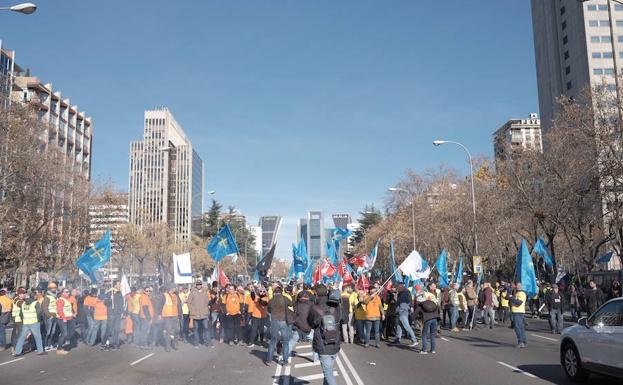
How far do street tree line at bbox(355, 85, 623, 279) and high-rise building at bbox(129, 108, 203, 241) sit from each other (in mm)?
109185

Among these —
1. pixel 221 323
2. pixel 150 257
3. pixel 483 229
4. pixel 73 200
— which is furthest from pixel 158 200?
pixel 221 323

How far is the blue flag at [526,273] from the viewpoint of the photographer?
18.5 m

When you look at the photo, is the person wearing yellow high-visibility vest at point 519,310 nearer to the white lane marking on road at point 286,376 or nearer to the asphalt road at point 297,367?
the asphalt road at point 297,367

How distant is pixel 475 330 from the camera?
20.5 m

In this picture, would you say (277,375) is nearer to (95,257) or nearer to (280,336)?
(280,336)

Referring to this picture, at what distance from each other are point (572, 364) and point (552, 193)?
66.9 ft

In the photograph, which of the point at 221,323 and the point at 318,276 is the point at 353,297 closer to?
the point at 221,323

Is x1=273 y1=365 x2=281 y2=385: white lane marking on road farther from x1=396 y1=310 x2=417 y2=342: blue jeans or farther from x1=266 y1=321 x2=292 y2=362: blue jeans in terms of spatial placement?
x1=396 y1=310 x2=417 y2=342: blue jeans

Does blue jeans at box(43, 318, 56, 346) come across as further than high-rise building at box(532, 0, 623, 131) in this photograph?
No

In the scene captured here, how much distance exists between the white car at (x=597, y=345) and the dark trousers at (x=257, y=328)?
343 inches

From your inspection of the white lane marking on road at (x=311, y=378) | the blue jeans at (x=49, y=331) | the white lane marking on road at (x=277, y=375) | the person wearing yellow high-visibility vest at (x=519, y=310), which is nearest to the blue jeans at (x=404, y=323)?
the person wearing yellow high-visibility vest at (x=519, y=310)

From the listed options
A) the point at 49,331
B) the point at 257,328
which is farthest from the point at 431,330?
the point at 49,331

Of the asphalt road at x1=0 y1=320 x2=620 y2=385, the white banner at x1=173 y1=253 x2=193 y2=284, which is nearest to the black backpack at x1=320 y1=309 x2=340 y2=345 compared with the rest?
the asphalt road at x1=0 y1=320 x2=620 y2=385

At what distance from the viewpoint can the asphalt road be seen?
10.5 metres
